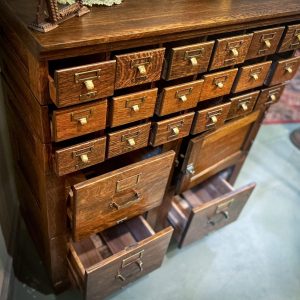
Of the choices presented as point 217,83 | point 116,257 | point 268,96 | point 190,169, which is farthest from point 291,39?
point 116,257

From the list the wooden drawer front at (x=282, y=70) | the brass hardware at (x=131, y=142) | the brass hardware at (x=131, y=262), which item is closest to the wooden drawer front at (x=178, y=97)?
the brass hardware at (x=131, y=142)

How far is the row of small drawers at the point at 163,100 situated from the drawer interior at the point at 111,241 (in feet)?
1.64

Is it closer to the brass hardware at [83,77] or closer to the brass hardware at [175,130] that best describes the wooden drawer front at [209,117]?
the brass hardware at [175,130]

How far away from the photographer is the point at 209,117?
1.08 m

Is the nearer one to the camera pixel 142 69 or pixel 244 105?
pixel 142 69

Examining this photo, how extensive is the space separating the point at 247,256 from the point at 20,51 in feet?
4.05

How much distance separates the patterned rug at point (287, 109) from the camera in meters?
2.32

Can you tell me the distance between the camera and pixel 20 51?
780 millimetres

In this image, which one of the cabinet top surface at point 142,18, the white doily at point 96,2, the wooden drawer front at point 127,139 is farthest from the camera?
the wooden drawer front at point 127,139

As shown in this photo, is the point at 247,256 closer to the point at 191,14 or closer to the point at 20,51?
the point at 191,14

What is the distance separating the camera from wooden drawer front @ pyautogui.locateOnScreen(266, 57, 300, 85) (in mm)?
1151

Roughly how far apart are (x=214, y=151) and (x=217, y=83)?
A: 1.18 feet

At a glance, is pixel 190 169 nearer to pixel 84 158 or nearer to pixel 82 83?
pixel 84 158

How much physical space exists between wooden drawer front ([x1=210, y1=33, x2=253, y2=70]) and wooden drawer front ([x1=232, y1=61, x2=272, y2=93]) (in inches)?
2.8
